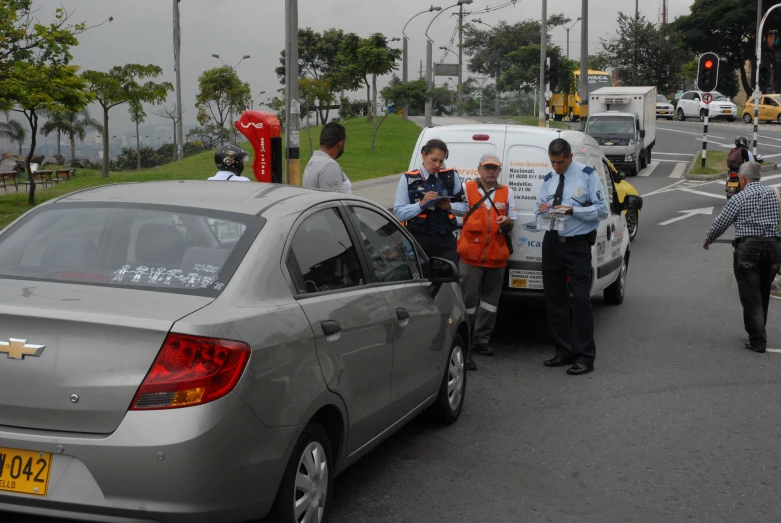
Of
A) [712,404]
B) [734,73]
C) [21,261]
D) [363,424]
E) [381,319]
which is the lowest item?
[712,404]

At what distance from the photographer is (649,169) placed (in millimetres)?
32938

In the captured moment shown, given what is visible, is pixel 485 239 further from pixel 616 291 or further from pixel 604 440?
pixel 616 291

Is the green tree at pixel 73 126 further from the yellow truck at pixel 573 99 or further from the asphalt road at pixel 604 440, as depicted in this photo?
the asphalt road at pixel 604 440

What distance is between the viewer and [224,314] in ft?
11.9

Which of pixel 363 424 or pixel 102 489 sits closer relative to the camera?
pixel 102 489

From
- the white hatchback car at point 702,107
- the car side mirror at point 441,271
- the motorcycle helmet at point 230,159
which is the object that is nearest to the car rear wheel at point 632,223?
the motorcycle helmet at point 230,159

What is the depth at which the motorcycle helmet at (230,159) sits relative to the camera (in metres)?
8.29

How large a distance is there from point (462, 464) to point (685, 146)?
3777 cm

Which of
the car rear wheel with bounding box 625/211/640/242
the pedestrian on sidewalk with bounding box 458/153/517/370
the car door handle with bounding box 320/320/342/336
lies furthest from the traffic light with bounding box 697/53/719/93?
the car door handle with bounding box 320/320/342/336

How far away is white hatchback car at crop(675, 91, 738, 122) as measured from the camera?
55.2m

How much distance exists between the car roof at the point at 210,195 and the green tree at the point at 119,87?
2962 centimetres

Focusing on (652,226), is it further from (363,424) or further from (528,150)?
(363,424)

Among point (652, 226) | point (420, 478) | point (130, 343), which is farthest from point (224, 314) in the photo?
point (652, 226)

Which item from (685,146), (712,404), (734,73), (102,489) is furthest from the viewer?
(734,73)
